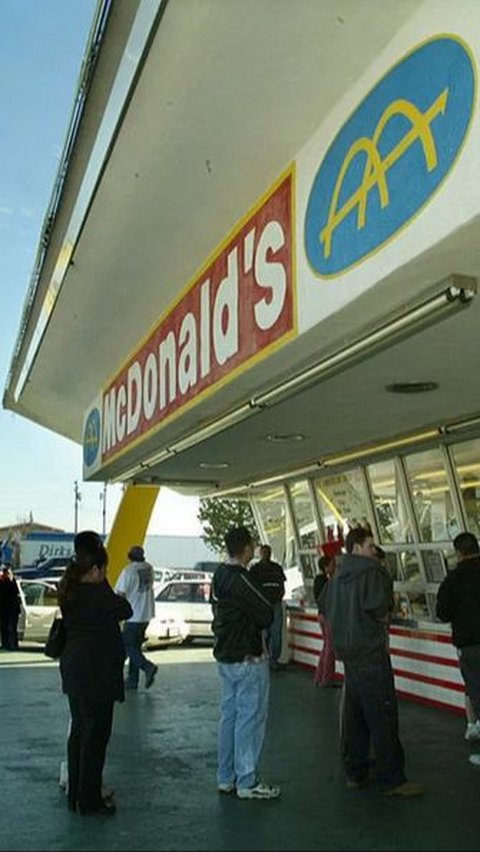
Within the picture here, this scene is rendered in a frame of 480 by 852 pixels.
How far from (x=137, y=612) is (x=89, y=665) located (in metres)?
5.08

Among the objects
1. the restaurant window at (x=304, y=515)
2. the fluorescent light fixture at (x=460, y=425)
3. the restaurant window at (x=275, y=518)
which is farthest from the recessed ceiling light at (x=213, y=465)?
the fluorescent light fixture at (x=460, y=425)

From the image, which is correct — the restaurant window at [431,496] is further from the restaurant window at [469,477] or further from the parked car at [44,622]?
the parked car at [44,622]

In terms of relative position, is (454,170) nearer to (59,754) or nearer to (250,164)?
(250,164)

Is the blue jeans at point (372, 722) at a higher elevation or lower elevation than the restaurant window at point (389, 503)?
lower

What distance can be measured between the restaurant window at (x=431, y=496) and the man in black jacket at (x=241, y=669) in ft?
15.1

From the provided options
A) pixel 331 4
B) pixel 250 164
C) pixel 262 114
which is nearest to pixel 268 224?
pixel 250 164

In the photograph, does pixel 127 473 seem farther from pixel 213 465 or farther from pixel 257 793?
pixel 257 793

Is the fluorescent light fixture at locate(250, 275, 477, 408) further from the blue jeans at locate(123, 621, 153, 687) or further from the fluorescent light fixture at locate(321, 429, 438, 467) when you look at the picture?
the blue jeans at locate(123, 621, 153, 687)

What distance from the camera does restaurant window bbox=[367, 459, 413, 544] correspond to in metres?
10.7

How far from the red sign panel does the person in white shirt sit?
7.69 feet

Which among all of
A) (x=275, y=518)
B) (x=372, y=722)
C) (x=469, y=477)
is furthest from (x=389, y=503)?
(x=372, y=722)

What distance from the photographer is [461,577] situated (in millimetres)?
6547

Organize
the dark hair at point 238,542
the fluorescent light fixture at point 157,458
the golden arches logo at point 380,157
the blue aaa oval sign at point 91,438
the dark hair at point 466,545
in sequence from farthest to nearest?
the blue aaa oval sign at point 91,438 → the fluorescent light fixture at point 157,458 → the dark hair at point 466,545 → the dark hair at point 238,542 → the golden arches logo at point 380,157

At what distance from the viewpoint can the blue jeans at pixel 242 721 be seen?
5.43 metres
